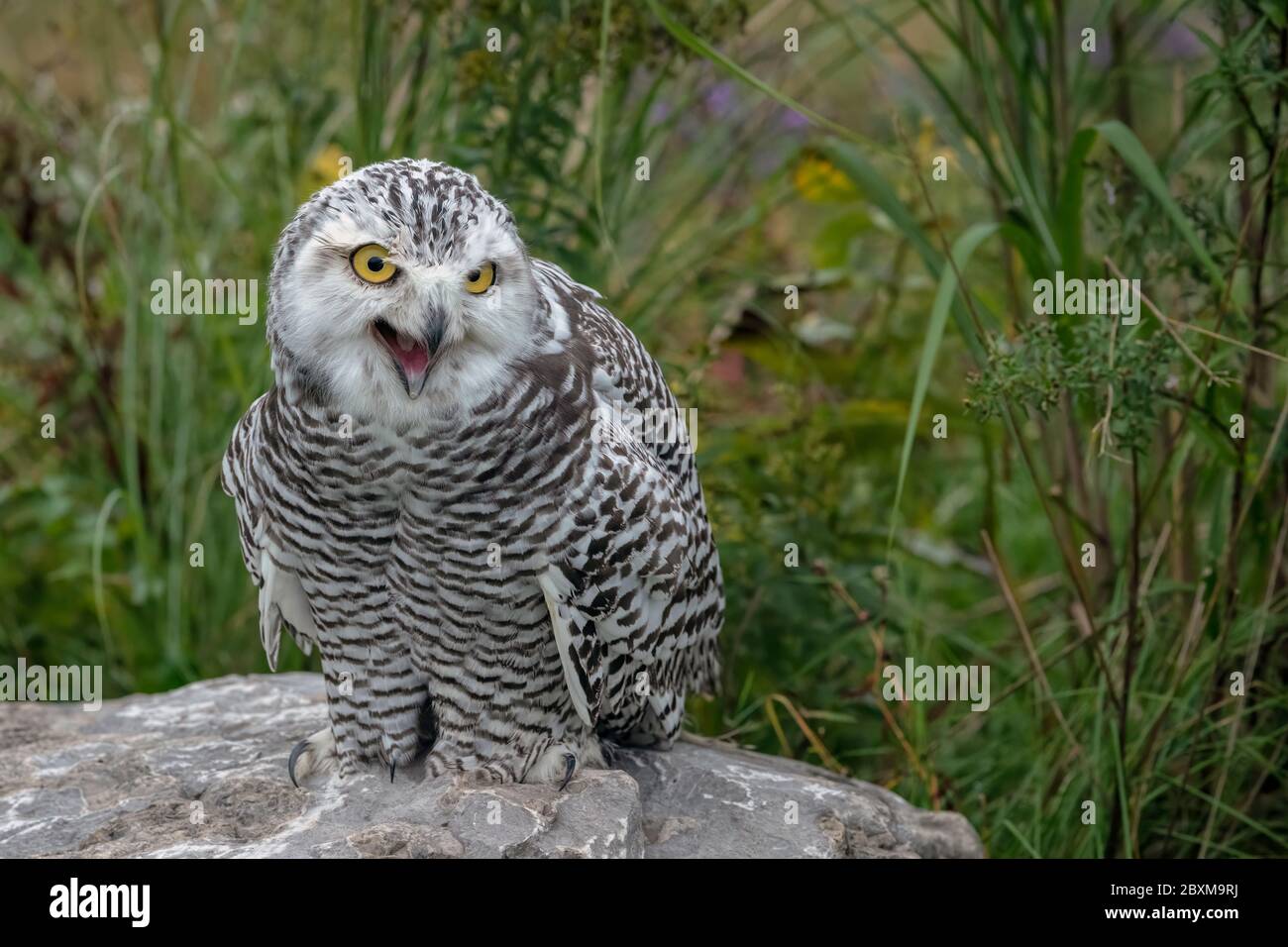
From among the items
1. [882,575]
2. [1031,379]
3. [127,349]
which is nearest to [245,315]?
[127,349]

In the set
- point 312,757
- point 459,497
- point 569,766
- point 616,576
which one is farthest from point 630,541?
point 312,757

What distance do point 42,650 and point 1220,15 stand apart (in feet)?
15.2

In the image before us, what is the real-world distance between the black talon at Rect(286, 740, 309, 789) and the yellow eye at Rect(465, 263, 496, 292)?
1.41m

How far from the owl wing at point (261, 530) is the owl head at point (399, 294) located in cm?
29

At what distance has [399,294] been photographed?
264 centimetres

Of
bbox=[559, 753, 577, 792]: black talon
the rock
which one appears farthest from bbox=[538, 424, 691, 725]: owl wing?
the rock

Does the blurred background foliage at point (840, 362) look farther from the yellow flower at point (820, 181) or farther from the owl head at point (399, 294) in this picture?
the owl head at point (399, 294)

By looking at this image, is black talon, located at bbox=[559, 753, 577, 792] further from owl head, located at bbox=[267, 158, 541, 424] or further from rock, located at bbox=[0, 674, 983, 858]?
owl head, located at bbox=[267, 158, 541, 424]

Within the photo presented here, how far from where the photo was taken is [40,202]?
5.62 m

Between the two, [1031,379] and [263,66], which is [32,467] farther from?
[1031,379]

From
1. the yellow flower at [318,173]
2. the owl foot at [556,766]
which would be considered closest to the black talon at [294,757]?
the owl foot at [556,766]

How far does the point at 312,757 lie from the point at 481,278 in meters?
1.44

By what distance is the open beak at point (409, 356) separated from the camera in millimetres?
2713

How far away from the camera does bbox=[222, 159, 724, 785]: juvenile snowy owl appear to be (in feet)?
8.89
